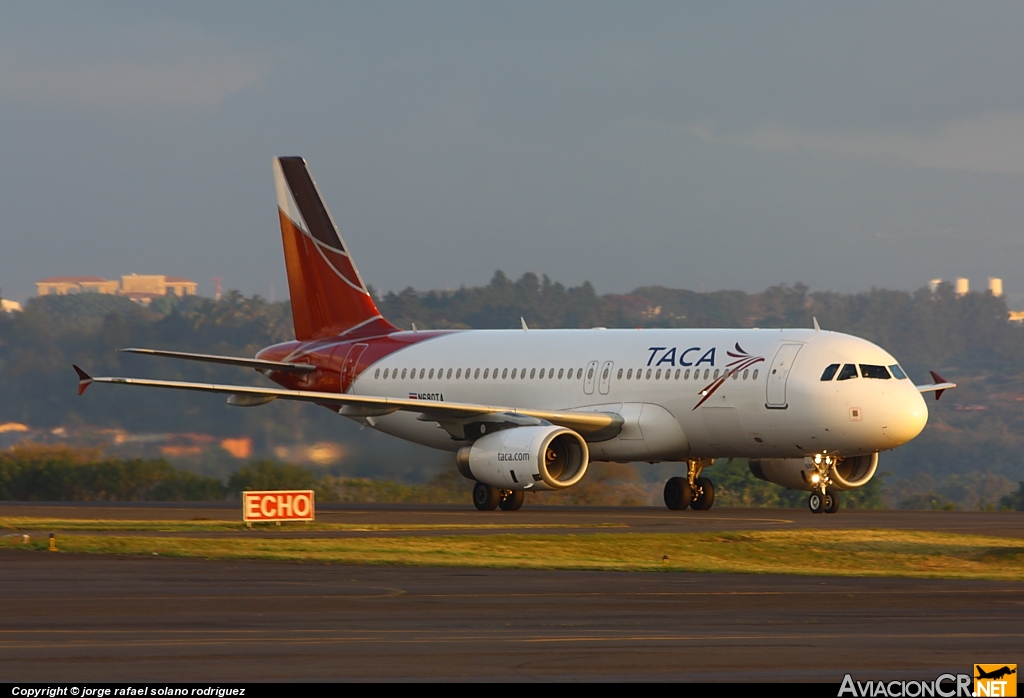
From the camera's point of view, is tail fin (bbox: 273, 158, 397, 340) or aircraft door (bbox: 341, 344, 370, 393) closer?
aircraft door (bbox: 341, 344, 370, 393)

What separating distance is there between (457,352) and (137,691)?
32.4 meters

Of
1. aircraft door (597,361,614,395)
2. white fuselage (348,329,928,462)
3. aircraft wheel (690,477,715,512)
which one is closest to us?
white fuselage (348,329,928,462)

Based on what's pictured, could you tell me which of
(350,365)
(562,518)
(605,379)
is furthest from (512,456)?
(350,365)

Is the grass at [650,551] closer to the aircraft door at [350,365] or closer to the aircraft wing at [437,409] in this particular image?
the aircraft wing at [437,409]

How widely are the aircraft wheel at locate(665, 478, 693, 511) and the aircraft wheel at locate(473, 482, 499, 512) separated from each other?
164 inches

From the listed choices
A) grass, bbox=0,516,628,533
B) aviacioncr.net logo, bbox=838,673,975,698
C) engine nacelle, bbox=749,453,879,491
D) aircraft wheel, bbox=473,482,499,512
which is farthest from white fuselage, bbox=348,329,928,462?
aviacioncr.net logo, bbox=838,673,975,698

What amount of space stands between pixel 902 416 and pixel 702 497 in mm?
6044

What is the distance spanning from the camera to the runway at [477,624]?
12.8m

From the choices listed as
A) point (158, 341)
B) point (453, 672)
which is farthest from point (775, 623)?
point (158, 341)

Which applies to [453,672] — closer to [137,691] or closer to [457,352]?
[137,691]

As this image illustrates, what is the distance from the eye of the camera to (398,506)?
→ 43344 millimetres

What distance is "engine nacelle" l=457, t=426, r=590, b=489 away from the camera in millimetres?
36562

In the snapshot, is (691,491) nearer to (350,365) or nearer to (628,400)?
(628,400)

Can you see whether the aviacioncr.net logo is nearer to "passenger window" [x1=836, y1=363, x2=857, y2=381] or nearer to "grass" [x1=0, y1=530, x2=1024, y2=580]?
"grass" [x1=0, y1=530, x2=1024, y2=580]
